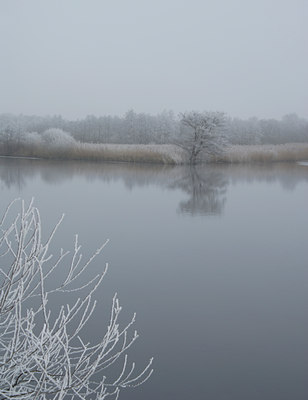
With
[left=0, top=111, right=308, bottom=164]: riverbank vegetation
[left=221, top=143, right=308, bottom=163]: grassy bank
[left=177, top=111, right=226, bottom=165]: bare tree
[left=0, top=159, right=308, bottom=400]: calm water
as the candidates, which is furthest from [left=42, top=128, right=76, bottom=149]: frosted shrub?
[left=0, top=159, right=308, bottom=400]: calm water

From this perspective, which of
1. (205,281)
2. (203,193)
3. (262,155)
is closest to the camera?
(205,281)

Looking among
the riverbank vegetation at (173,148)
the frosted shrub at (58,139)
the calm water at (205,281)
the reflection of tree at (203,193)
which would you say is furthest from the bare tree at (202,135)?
the calm water at (205,281)

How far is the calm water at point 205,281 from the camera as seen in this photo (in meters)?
2.77

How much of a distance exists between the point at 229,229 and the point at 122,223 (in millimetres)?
1774

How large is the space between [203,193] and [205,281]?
6.48 meters

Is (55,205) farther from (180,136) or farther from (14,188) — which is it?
(180,136)

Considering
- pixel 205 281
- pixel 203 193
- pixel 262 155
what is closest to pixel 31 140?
pixel 262 155

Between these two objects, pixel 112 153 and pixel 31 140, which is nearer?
pixel 112 153

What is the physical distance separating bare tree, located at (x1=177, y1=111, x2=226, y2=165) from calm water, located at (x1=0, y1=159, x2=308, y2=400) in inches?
462

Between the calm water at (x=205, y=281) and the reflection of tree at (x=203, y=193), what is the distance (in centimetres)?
6

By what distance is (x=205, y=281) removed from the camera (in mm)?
4469

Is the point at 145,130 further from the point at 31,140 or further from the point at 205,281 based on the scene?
the point at 205,281

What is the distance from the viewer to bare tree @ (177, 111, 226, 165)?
22000mm

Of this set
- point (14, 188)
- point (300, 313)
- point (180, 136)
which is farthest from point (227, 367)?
point (180, 136)
